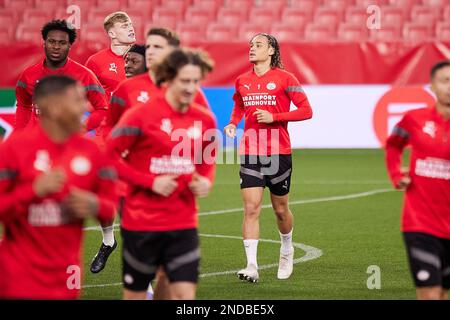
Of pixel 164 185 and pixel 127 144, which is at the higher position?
pixel 127 144

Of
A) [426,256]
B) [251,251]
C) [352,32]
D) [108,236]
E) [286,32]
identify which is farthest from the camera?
[286,32]

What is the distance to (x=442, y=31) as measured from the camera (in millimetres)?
24297

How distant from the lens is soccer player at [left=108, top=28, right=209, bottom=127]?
7.69m

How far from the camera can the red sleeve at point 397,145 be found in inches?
281

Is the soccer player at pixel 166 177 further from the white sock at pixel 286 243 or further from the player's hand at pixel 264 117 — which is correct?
the white sock at pixel 286 243

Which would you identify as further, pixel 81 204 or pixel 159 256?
pixel 159 256

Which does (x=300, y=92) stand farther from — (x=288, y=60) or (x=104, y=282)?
(x=288, y=60)

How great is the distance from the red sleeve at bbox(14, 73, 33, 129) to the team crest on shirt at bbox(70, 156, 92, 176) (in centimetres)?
434

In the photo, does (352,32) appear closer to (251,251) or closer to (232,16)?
(232,16)

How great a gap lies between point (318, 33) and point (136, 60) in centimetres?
1687

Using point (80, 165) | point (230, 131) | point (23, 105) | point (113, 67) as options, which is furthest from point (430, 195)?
point (113, 67)

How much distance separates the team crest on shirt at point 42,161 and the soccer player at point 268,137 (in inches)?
182

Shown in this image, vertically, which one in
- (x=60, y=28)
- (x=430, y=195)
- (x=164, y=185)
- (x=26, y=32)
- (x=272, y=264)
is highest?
(x=26, y=32)
